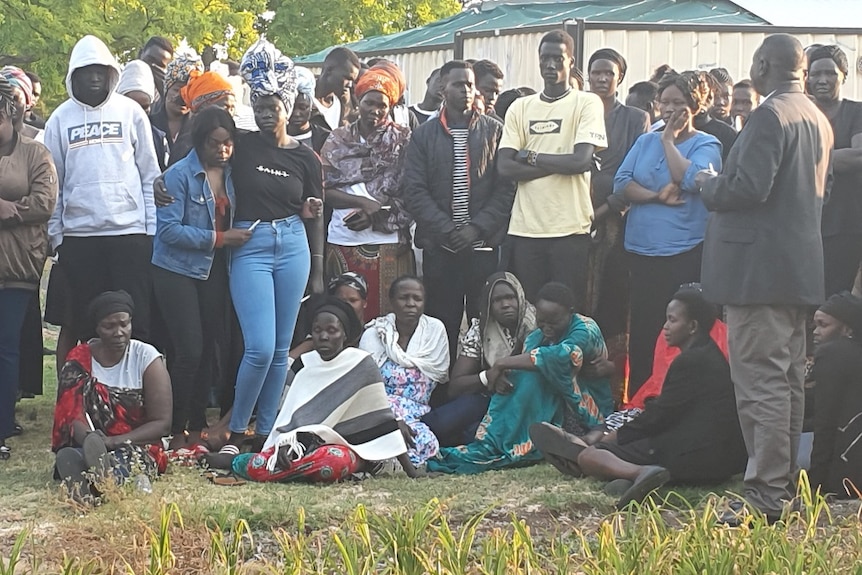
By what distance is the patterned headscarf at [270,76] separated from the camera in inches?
299

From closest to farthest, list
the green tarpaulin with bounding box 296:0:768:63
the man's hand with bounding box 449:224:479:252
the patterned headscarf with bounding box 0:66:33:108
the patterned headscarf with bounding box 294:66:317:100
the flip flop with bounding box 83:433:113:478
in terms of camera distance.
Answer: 1. the flip flop with bounding box 83:433:113:478
2. the man's hand with bounding box 449:224:479:252
3. the patterned headscarf with bounding box 294:66:317:100
4. the patterned headscarf with bounding box 0:66:33:108
5. the green tarpaulin with bounding box 296:0:768:63

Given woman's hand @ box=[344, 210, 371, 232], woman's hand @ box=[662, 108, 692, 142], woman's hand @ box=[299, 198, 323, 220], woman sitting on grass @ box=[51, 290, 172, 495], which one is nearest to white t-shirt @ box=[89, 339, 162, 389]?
woman sitting on grass @ box=[51, 290, 172, 495]

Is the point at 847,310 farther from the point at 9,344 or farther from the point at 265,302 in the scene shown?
the point at 9,344

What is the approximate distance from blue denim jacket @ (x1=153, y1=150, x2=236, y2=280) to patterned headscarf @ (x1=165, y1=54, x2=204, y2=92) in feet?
4.09

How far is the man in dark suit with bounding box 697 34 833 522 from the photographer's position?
593cm

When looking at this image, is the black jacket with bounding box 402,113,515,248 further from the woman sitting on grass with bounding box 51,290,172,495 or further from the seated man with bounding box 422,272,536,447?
the woman sitting on grass with bounding box 51,290,172,495

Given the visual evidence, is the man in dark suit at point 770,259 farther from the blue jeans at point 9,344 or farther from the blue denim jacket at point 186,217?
the blue jeans at point 9,344

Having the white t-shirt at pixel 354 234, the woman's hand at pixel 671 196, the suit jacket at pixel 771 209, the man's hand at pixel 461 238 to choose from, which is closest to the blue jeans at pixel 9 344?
the white t-shirt at pixel 354 234

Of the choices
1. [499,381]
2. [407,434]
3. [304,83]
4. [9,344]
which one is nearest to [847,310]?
[499,381]

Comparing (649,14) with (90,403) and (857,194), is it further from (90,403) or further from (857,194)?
(90,403)

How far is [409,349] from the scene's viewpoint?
26.0ft

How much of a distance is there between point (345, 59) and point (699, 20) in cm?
866

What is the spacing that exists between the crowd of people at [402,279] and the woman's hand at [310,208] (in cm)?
1

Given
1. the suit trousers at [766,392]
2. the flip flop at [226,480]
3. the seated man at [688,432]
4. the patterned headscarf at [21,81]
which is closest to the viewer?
the suit trousers at [766,392]
